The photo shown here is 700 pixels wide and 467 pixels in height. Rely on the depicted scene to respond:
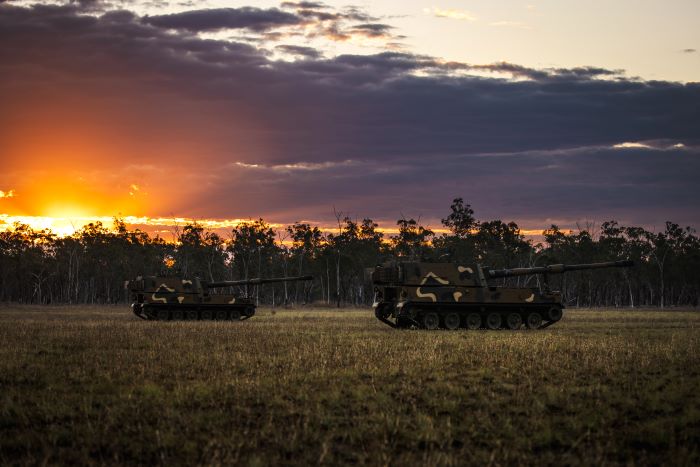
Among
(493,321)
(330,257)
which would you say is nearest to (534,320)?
(493,321)

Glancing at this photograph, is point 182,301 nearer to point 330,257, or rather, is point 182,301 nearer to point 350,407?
point 350,407

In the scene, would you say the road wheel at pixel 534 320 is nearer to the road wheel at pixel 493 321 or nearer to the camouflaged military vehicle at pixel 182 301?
the road wheel at pixel 493 321

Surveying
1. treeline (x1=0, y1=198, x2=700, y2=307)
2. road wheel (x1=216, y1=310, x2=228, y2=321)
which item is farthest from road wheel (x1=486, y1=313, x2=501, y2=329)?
treeline (x1=0, y1=198, x2=700, y2=307)

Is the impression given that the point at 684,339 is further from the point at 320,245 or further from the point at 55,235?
the point at 55,235

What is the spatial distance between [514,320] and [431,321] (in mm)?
4031

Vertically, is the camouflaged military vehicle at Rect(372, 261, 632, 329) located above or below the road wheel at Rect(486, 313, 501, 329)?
above

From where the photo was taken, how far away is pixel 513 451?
962 cm

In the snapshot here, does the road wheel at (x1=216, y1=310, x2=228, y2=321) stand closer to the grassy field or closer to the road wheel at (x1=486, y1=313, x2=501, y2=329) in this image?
the road wheel at (x1=486, y1=313, x2=501, y2=329)

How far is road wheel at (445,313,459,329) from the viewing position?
34625 mm

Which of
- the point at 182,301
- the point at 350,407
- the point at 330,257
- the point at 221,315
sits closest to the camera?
the point at 350,407

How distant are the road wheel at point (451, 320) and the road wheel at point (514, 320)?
2.50 m

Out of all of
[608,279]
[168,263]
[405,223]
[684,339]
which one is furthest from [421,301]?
[168,263]

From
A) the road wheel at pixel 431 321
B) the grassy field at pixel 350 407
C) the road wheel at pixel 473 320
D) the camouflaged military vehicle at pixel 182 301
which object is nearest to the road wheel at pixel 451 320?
the road wheel at pixel 431 321

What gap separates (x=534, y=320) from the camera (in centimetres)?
3578
